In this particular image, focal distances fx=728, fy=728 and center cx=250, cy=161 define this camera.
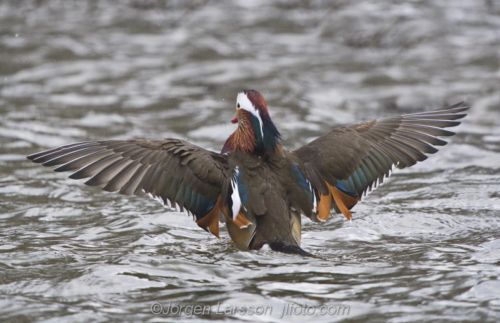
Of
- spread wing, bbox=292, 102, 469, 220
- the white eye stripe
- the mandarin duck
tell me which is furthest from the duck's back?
the white eye stripe

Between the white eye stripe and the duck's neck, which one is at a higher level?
the white eye stripe

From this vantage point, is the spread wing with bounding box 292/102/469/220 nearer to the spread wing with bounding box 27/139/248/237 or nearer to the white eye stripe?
the white eye stripe

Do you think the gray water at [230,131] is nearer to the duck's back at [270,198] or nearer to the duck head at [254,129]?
the duck's back at [270,198]

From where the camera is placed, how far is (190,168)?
5848mm

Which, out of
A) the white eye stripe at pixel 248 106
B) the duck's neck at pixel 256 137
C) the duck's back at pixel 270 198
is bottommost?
the duck's back at pixel 270 198

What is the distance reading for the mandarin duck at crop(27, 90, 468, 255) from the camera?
229 inches

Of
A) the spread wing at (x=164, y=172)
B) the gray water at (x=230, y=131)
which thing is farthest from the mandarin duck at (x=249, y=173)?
the gray water at (x=230, y=131)

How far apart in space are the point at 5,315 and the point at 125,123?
6.14 meters

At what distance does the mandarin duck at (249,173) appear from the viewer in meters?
5.82

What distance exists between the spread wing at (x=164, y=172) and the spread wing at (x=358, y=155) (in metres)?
0.85

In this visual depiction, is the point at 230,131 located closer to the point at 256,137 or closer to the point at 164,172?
the point at 256,137

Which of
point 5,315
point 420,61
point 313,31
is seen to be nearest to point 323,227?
point 5,315

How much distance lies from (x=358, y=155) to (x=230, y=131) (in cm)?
399

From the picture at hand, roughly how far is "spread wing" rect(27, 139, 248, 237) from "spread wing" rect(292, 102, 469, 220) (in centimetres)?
A: 85
